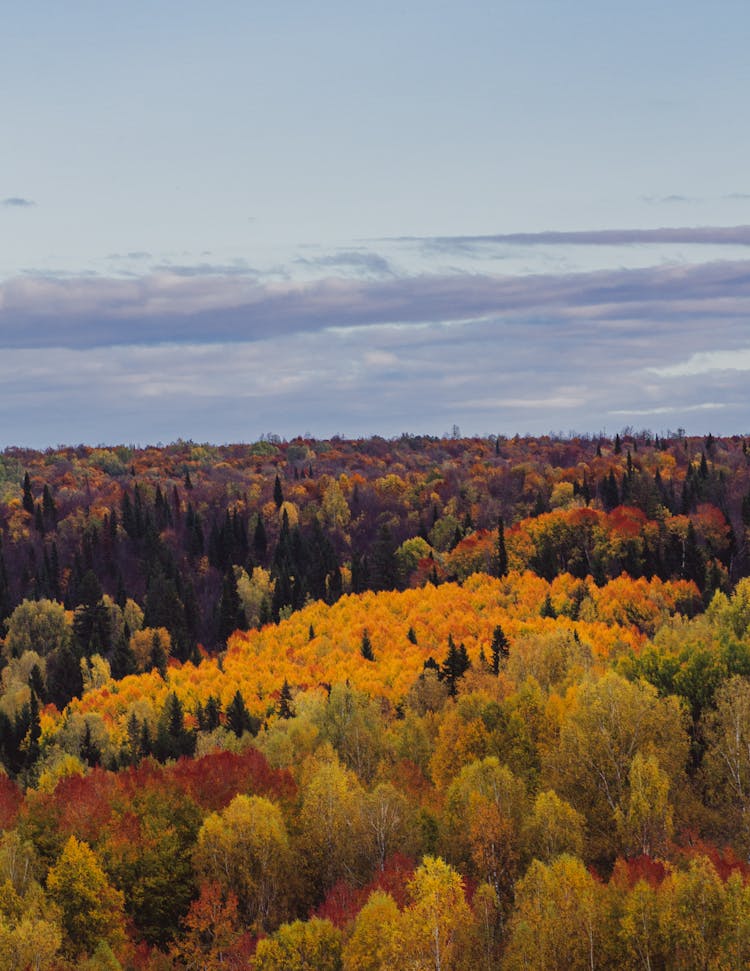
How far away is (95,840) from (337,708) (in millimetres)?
39791

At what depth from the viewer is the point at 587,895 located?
6569 centimetres

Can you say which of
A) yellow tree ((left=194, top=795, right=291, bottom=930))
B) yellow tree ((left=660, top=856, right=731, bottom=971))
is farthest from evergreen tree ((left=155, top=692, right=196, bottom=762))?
yellow tree ((left=660, top=856, right=731, bottom=971))

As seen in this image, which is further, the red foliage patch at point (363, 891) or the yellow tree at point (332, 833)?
the yellow tree at point (332, 833)

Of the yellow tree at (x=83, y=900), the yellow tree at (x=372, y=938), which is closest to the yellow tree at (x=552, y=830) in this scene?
the yellow tree at (x=372, y=938)

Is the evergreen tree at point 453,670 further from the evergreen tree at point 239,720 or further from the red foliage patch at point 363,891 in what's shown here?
the red foliage patch at point 363,891

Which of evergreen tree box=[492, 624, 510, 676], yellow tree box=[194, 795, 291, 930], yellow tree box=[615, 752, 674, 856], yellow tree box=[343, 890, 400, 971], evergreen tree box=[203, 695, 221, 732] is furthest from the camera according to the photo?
evergreen tree box=[203, 695, 221, 732]

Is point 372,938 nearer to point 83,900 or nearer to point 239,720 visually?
point 83,900

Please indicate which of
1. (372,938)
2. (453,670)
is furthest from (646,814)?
(453,670)

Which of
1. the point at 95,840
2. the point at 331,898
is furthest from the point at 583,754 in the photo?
the point at 95,840

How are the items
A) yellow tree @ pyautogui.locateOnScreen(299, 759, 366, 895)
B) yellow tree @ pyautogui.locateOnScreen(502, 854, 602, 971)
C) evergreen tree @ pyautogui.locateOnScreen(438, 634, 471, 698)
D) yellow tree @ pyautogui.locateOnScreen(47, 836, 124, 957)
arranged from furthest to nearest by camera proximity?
evergreen tree @ pyautogui.locateOnScreen(438, 634, 471, 698) < yellow tree @ pyautogui.locateOnScreen(299, 759, 366, 895) < yellow tree @ pyautogui.locateOnScreen(47, 836, 124, 957) < yellow tree @ pyautogui.locateOnScreen(502, 854, 602, 971)

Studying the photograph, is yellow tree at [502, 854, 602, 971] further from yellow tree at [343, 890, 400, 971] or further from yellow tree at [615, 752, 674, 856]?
yellow tree at [615, 752, 674, 856]

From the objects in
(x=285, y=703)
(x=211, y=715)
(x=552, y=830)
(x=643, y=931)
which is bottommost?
(x=211, y=715)

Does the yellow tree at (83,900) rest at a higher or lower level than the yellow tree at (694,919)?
lower

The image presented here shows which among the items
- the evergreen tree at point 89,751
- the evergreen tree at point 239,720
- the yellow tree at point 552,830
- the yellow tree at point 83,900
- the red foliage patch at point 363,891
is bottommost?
the evergreen tree at point 89,751
